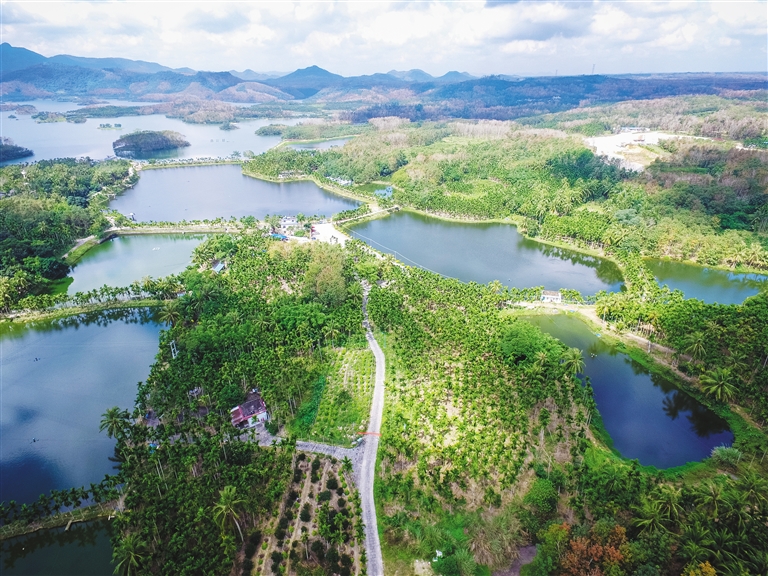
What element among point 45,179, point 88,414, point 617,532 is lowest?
point 88,414

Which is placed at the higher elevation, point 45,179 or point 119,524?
point 45,179

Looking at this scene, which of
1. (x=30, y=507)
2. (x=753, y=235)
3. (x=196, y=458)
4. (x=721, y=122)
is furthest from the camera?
(x=721, y=122)

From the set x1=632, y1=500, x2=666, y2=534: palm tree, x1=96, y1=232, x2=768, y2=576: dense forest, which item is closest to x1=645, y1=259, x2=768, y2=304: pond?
x1=96, y1=232, x2=768, y2=576: dense forest

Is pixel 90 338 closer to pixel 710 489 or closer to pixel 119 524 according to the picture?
pixel 119 524

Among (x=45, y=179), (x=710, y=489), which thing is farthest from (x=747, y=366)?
(x=45, y=179)

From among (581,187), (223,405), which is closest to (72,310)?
(223,405)

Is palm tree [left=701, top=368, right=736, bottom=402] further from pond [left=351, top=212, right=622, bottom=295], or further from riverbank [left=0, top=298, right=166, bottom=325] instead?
riverbank [left=0, top=298, right=166, bottom=325]

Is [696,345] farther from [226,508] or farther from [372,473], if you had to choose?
[226,508]
